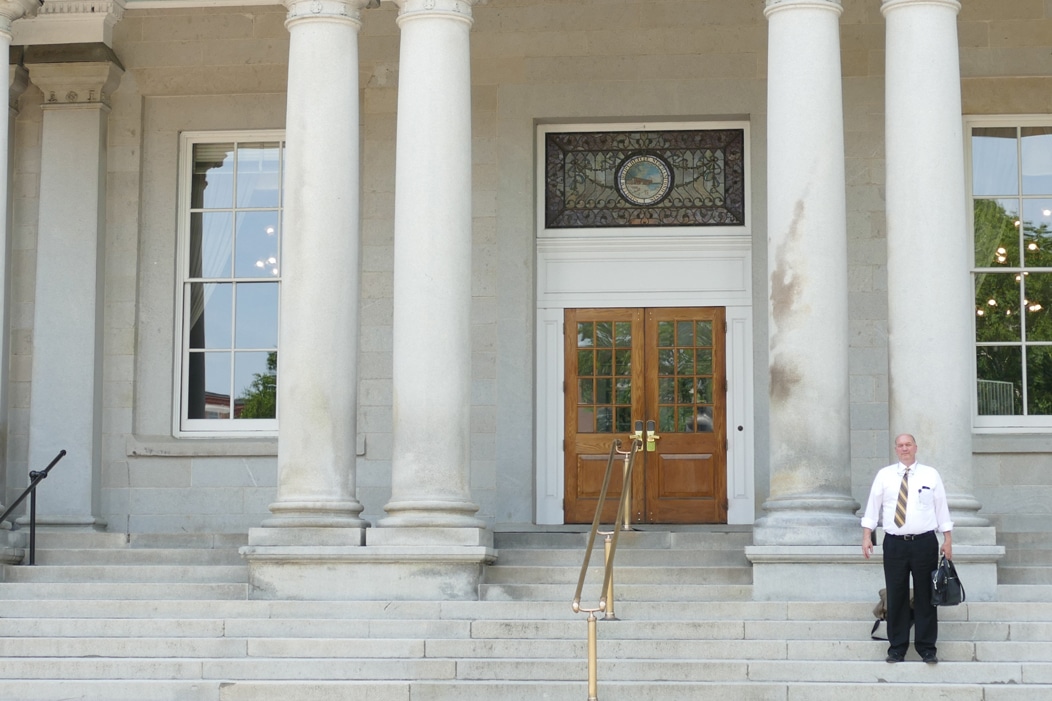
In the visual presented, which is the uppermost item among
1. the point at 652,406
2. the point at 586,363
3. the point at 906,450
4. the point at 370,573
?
the point at 586,363

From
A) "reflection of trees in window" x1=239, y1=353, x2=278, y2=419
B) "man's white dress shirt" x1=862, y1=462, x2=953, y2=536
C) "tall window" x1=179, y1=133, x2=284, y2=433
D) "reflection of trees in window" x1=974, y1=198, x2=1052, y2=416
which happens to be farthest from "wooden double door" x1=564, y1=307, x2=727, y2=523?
"man's white dress shirt" x1=862, y1=462, x2=953, y2=536

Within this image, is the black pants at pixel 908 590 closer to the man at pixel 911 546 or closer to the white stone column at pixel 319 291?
the man at pixel 911 546

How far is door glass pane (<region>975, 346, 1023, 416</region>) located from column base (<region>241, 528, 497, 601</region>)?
6.13 m

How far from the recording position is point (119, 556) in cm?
1506

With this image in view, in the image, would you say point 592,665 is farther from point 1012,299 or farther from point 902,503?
point 1012,299

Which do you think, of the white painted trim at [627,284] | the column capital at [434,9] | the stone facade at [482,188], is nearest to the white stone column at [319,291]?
the column capital at [434,9]

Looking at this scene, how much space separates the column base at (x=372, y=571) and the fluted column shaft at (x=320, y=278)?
311 mm

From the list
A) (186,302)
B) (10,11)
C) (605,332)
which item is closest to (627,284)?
(605,332)

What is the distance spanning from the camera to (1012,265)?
16.8 meters

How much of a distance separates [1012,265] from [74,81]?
32.4ft

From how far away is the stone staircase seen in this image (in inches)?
444

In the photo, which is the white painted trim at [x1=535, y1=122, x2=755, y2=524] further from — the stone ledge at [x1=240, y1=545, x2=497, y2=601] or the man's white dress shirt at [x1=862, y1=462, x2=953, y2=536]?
the man's white dress shirt at [x1=862, y1=462, x2=953, y2=536]

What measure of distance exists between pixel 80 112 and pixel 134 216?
1.21 m

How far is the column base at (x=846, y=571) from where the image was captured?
12617 mm
